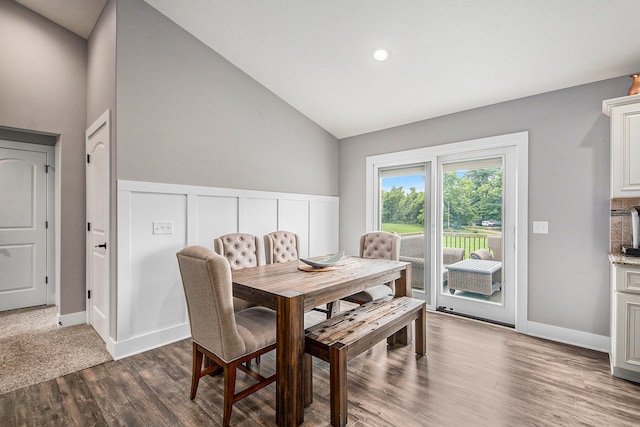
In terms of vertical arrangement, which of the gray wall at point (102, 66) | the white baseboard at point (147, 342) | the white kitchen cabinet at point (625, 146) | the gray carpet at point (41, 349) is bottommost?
the gray carpet at point (41, 349)

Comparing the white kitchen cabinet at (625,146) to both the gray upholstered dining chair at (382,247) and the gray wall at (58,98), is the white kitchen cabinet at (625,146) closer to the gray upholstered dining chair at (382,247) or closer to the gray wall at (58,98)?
the gray upholstered dining chair at (382,247)

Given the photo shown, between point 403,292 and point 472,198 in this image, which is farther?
point 472,198

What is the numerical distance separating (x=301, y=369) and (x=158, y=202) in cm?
213

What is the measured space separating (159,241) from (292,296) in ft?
6.07

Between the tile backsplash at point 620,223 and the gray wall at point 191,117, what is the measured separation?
3458 millimetres

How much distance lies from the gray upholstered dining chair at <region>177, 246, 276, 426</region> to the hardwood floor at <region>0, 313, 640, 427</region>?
0.32m

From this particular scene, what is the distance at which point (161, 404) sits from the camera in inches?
80.8

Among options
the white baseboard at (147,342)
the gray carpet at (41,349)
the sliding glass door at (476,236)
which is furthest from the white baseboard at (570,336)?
the gray carpet at (41,349)

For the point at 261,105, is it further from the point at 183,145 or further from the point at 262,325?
the point at 262,325

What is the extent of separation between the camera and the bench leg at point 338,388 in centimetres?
180

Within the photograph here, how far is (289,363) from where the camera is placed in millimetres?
1807

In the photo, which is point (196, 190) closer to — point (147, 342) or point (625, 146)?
point (147, 342)

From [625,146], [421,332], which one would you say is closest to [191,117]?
[421,332]

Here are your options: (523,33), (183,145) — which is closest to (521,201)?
(523,33)
